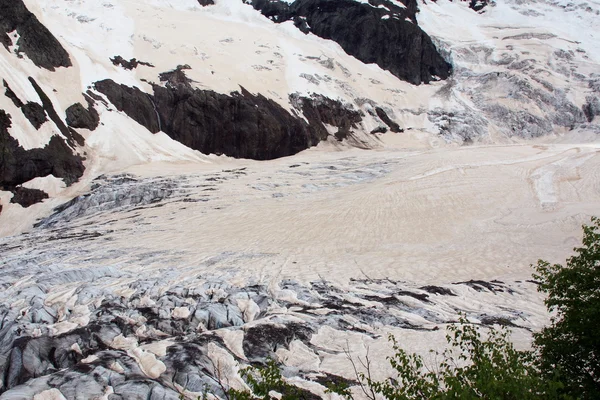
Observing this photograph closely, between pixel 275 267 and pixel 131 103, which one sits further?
pixel 131 103

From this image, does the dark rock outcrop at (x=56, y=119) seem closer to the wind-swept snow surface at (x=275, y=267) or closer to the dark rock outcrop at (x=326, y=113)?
the wind-swept snow surface at (x=275, y=267)

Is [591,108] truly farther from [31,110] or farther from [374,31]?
[31,110]

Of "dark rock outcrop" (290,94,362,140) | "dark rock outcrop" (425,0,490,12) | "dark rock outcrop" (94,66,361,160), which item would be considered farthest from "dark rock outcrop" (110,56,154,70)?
"dark rock outcrop" (425,0,490,12)

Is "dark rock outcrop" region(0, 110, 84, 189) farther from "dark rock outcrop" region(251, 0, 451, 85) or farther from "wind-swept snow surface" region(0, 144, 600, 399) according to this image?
"dark rock outcrop" region(251, 0, 451, 85)

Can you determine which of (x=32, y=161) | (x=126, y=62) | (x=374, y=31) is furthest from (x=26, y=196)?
(x=374, y=31)

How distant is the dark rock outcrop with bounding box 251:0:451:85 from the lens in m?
83.9

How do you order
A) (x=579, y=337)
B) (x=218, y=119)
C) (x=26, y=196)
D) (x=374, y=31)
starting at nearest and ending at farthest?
1. (x=579, y=337)
2. (x=26, y=196)
3. (x=218, y=119)
4. (x=374, y=31)

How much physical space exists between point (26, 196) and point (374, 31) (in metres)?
69.3

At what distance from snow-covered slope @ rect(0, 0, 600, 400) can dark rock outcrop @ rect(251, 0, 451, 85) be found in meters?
0.45

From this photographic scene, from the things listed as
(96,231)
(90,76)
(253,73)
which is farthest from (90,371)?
(253,73)

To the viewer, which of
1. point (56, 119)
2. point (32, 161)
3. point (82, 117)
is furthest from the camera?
point (82, 117)

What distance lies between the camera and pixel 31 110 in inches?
1417

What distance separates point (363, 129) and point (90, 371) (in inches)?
2221

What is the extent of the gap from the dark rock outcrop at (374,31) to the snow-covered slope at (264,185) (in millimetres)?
445
